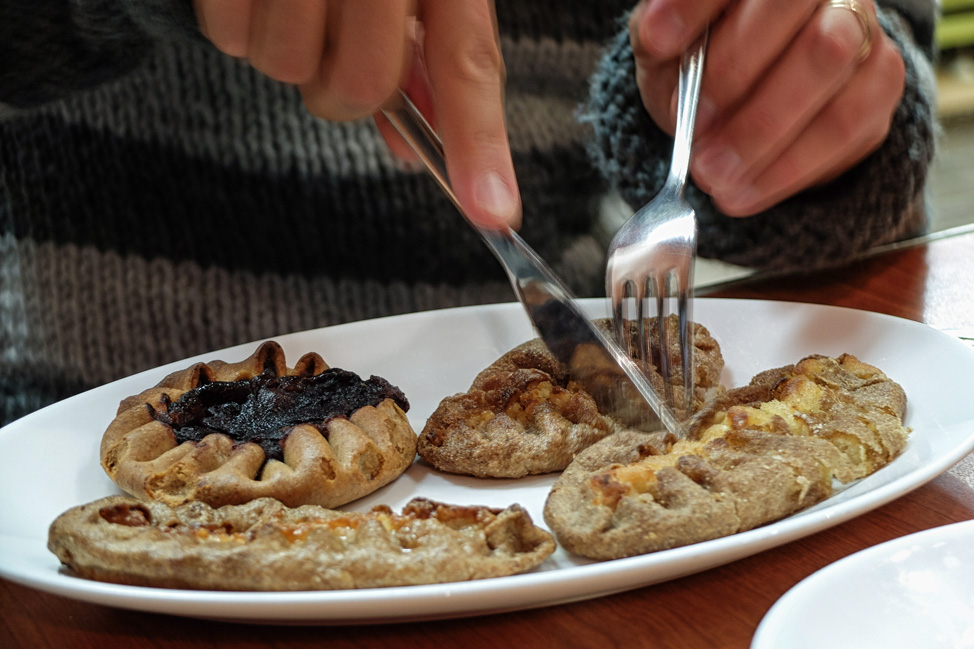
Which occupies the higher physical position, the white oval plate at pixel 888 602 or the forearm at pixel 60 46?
the forearm at pixel 60 46

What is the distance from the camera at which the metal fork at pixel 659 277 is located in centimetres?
108

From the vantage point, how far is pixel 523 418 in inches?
42.9

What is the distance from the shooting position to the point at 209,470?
960mm

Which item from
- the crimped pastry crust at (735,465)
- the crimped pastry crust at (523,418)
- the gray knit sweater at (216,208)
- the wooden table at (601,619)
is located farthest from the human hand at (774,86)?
the wooden table at (601,619)

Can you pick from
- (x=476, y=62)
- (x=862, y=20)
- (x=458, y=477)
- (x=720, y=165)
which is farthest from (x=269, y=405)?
(x=862, y=20)

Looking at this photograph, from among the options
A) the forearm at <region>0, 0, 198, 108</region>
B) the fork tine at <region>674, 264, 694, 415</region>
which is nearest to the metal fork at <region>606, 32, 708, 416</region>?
the fork tine at <region>674, 264, 694, 415</region>

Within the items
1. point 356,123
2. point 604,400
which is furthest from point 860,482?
point 356,123

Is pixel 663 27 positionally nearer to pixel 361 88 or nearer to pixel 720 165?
pixel 720 165

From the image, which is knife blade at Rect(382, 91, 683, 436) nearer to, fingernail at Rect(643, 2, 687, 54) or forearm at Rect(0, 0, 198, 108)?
fingernail at Rect(643, 2, 687, 54)

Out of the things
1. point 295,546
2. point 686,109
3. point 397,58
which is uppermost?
point 397,58

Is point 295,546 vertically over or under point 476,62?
under

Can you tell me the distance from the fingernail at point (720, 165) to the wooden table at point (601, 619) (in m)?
0.68

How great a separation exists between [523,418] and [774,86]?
2.30 feet

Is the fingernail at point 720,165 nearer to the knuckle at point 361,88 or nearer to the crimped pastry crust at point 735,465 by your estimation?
the crimped pastry crust at point 735,465
